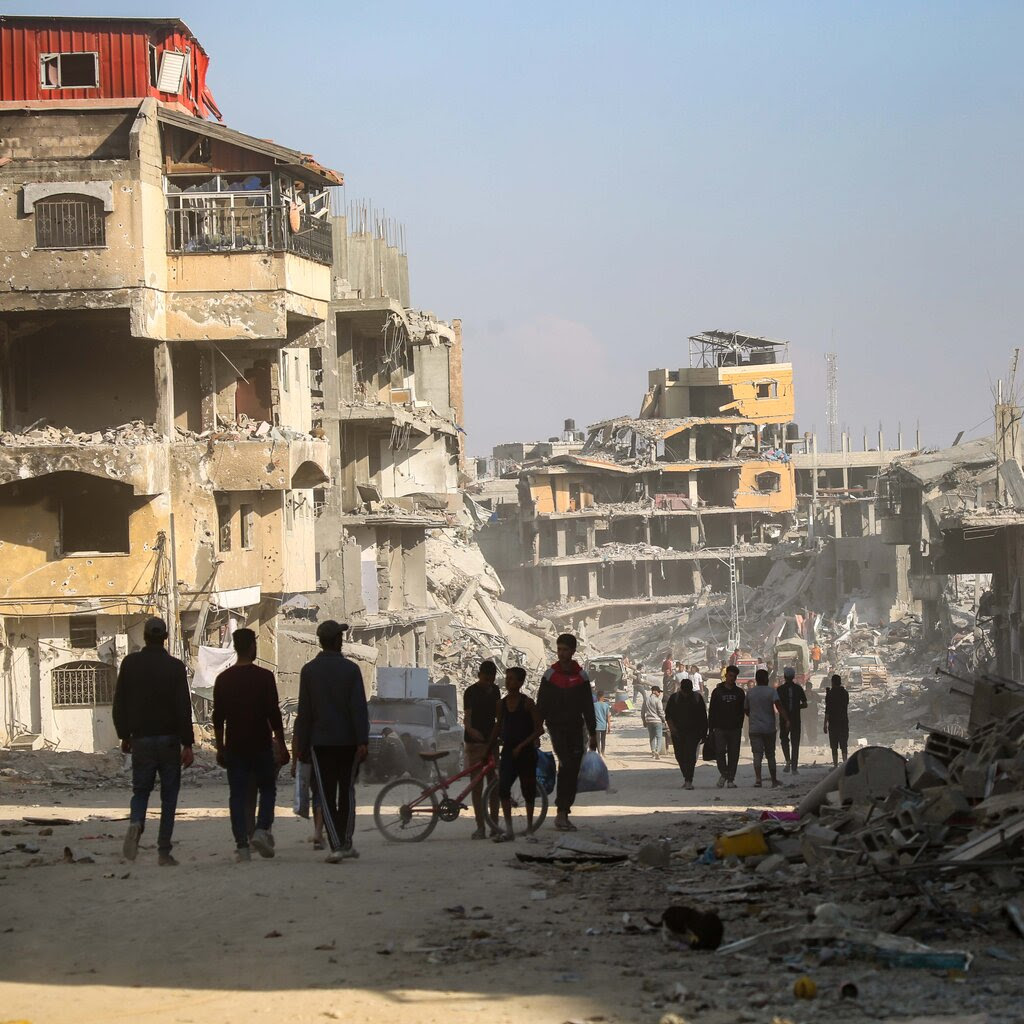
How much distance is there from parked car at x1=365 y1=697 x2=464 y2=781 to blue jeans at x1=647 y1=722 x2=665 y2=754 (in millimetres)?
6097

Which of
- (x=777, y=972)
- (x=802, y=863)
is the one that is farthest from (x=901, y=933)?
(x=802, y=863)

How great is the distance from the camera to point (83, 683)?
3073 centimetres

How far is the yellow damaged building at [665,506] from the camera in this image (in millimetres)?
87688

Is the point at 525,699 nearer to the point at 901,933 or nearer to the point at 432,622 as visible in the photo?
the point at 901,933

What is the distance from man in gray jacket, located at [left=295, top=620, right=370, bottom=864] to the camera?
10.8 meters

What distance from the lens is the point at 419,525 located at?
47219mm

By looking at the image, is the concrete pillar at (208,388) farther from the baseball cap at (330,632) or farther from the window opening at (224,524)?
the baseball cap at (330,632)

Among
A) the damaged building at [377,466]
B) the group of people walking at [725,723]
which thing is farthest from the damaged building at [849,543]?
the group of people walking at [725,723]

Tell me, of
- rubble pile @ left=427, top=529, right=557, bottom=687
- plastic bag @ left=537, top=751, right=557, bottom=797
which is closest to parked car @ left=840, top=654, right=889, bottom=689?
A: rubble pile @ left=427, top=529, right=557, bottom=687

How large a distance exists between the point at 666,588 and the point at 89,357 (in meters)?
60.8

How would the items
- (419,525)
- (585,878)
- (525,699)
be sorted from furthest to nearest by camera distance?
(419,525), (525,699), (585,878)

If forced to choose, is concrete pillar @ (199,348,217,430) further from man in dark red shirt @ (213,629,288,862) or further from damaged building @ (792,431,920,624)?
damaged building @ (792,431,920,624)

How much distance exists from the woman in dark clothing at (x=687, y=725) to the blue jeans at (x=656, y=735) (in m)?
10.3

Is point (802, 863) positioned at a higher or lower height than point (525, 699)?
lower
